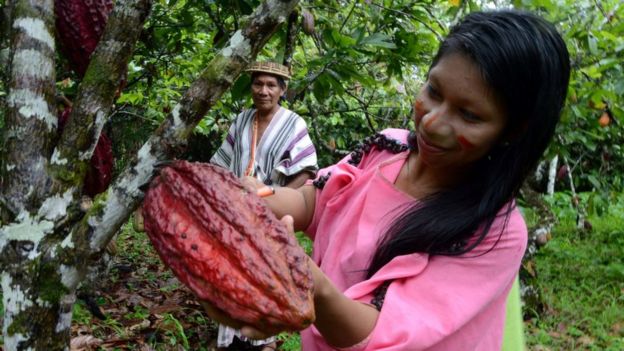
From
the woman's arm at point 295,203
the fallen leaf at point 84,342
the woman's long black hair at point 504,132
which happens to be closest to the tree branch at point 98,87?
the woman's arm at point 295,203

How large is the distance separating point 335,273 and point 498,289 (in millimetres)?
292

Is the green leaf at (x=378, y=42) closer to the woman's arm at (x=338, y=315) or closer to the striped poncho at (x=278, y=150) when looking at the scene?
the striped poncho at (x=278, y=150)

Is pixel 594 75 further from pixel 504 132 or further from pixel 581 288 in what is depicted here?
pixel 504 132

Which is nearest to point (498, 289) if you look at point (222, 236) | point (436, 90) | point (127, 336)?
point (436, 90)

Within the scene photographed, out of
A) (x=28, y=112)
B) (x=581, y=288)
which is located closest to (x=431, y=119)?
(x=28, y=112)

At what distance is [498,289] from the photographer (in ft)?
3.05

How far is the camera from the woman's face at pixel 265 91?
255 cm

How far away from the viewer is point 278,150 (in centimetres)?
254

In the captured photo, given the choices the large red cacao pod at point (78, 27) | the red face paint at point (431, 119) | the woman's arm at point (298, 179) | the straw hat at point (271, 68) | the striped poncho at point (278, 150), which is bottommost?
the woman's arm at point (298, 179)

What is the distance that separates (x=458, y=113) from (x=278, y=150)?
1.69 meters

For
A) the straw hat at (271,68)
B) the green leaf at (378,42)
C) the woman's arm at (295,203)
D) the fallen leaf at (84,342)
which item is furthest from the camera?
the straw hat at (271,68)

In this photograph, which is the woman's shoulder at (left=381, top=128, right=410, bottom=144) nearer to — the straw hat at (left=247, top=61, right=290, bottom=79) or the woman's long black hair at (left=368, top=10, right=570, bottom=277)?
the woman's long black hair at (left=368, top=10, right=570, bottom=277)

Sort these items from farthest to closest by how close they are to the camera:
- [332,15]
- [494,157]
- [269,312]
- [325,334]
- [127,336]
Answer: [332,15] < [127,336] < [494,157] < [325,334] < [269,312]

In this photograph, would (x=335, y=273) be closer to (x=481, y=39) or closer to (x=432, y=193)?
(x=432, y=193)
